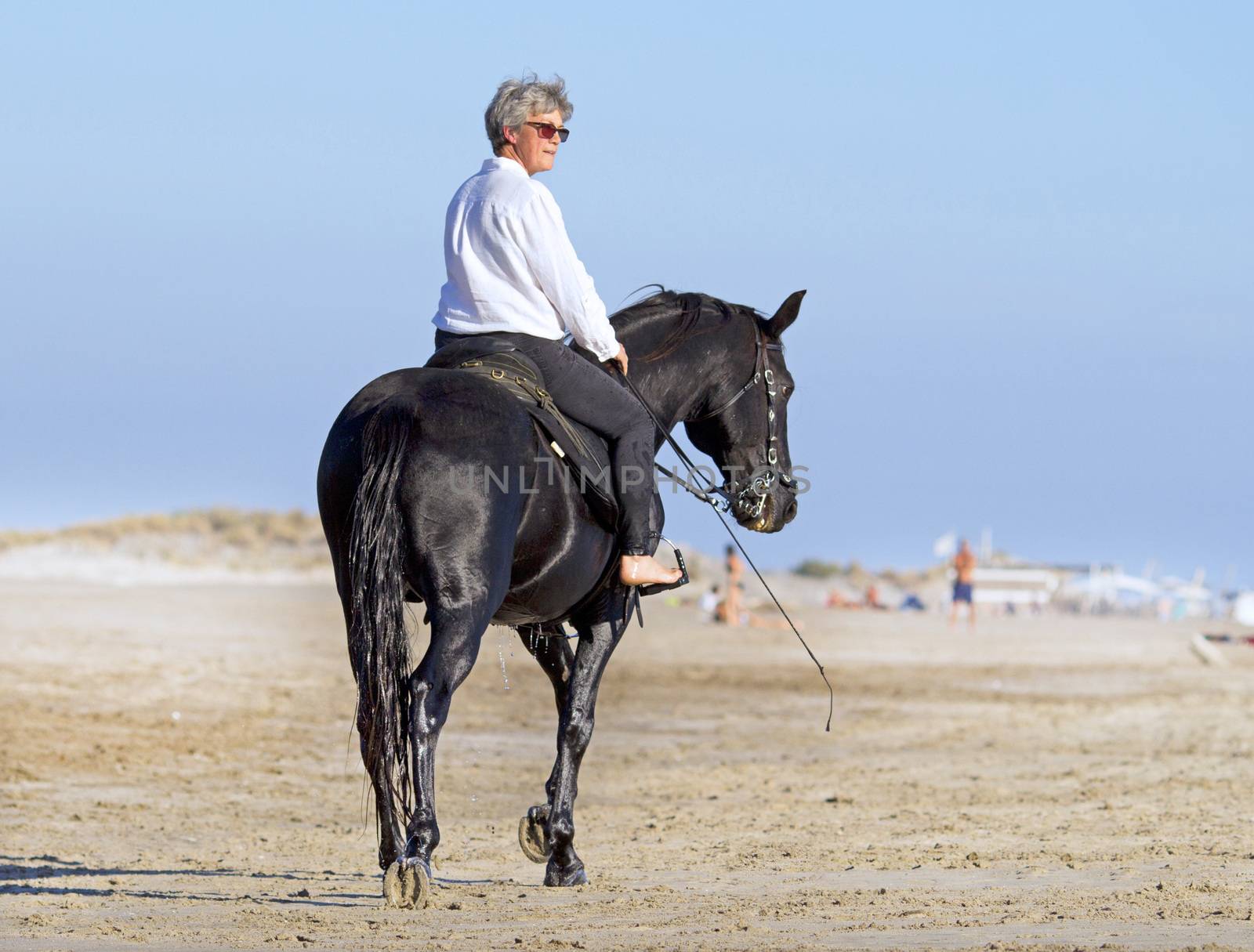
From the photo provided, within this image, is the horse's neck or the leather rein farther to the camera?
the leather rein

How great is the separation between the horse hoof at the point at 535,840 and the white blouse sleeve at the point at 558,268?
2.05m

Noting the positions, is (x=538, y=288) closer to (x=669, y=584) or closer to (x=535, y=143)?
(x=535, y=143)

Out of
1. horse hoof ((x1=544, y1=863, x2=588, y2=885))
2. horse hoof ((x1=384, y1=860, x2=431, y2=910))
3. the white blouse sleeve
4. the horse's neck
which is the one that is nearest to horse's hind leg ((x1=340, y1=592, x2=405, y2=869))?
horse hoof ((x1=384, y1=860, x2=431, y2=910))

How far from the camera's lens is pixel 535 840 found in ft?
23.7

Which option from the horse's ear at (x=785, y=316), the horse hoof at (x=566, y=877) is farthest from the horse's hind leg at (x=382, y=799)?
the horse's ear at (x=785, y=316)

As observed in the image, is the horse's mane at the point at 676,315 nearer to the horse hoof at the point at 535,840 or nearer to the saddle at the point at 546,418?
the saddle at the point at 546,418

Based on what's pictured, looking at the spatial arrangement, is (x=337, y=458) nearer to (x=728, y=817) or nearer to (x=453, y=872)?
(x=453, y=872)

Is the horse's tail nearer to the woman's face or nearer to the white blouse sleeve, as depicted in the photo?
the white blouse sleeve

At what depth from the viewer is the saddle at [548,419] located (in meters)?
6.56

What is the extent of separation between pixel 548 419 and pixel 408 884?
1802mm

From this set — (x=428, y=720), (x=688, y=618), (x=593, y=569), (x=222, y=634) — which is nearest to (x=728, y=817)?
(x=593, y=569)

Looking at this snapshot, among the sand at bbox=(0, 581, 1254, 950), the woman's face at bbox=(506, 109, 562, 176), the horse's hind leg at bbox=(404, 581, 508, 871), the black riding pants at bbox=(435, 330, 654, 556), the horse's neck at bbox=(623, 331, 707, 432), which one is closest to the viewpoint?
the sand at bbox=(0, 581, 1254, 950)

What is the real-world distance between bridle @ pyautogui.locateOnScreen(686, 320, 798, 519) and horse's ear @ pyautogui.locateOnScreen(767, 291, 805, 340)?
5 centimetres

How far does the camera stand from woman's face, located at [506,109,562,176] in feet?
22.6
